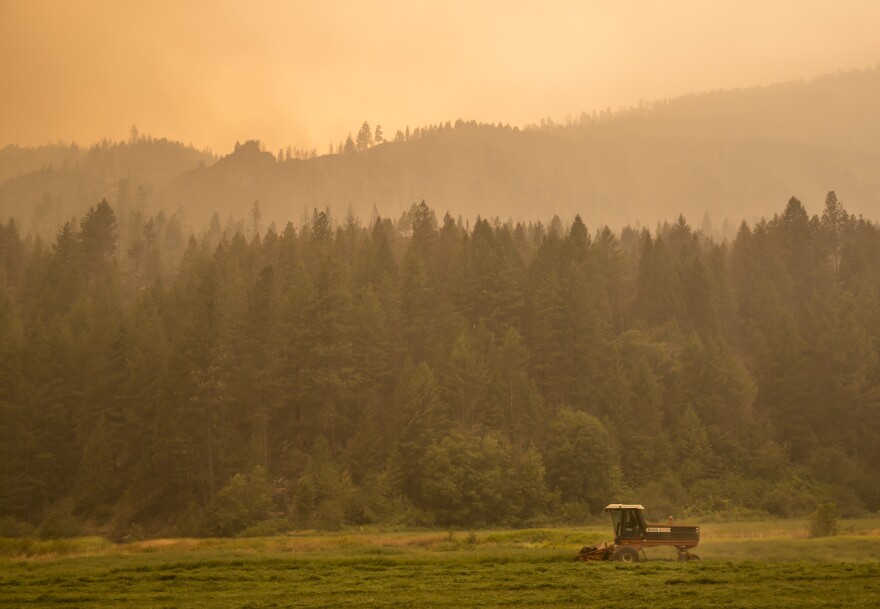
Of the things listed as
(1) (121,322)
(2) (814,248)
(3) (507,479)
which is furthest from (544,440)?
(2) (814,248)

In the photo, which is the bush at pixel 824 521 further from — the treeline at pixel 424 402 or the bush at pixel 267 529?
the bush at pixel 267 529

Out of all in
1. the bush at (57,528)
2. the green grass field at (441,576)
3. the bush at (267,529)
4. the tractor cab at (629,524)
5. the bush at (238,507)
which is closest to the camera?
the green grass field at (441,576)

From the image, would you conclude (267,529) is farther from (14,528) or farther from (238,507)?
(14,528)

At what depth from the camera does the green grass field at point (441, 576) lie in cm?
2620

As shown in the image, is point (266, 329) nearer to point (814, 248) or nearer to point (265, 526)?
point (265, 526)

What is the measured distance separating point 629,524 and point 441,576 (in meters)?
9.62

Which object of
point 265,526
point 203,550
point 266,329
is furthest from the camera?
point 266,329

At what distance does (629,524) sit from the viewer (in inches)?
1374

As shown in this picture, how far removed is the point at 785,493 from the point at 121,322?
74027 mm

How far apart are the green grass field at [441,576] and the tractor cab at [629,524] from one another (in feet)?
4.54

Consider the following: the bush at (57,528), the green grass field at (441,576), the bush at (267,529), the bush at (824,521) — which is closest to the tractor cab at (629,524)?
the green grass field at (441,576)

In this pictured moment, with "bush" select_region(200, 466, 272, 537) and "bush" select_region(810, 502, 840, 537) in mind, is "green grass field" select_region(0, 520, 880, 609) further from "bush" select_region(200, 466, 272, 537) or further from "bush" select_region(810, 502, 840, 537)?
"bush" select_region(200, 466, 272, 537)

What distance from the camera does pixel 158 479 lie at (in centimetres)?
7612

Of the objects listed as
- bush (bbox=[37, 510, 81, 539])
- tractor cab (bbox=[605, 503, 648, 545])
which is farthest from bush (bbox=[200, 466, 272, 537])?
tractor cab (bbox=[605, 503, 648, 545])
